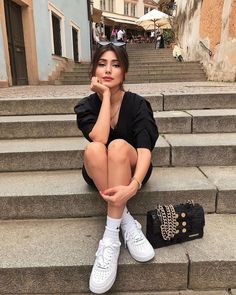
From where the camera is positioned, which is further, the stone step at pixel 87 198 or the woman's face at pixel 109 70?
the stone step at pixel 87 198

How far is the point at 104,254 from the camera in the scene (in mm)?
1676

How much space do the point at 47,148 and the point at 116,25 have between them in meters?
30.1

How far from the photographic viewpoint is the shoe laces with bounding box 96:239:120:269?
1.65 meters

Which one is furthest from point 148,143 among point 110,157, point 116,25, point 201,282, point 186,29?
point 116,25

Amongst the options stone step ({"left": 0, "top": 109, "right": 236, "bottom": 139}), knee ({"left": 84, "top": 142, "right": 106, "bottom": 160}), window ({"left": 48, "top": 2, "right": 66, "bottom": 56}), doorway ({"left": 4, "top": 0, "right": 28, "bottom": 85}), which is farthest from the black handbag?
window ({"left": 48, "top": 2, "right": 66, "bottom": 56})

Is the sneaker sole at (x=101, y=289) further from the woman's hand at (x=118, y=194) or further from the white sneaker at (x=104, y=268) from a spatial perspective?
the woman's hand at (x=118, y=194)

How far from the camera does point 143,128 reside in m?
1.94

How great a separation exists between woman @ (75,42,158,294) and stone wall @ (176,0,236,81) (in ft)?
15.7

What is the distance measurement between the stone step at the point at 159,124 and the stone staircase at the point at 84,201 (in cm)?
1

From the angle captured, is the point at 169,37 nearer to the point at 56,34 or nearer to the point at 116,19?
the point at 56,34

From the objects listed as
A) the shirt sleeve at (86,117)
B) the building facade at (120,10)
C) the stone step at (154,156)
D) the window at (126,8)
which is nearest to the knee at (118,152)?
the shirt sleeve at (86,117)

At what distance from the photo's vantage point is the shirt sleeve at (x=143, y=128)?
1921mm

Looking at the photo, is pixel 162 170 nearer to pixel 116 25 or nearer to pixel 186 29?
pixel 186 29

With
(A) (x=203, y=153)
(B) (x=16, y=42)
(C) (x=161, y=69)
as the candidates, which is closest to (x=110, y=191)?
(A) (x=203, y=153)
